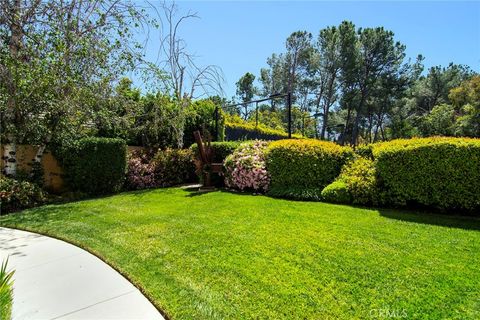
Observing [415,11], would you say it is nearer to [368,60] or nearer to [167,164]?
[167,164]

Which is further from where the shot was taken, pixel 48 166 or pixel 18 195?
pixel 48 166

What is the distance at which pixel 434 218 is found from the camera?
5.05m

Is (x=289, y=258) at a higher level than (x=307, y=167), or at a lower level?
lower

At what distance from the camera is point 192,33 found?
13102mm

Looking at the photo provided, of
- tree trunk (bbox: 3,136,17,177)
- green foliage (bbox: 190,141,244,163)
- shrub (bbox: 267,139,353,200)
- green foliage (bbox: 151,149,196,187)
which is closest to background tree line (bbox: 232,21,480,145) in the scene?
green foliage (bbox: 151,149,196,187)

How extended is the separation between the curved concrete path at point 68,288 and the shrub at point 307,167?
4833 mm

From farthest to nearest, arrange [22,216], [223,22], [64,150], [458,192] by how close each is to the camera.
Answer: [223,22] → [64,150] → [22,216] → [458,192]

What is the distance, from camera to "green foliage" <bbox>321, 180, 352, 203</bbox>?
6.37 meters

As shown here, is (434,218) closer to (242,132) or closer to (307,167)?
(307,167)

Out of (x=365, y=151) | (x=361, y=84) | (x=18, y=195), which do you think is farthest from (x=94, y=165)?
(x=361, y=84)

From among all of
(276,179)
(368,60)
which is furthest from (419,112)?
(276,179)

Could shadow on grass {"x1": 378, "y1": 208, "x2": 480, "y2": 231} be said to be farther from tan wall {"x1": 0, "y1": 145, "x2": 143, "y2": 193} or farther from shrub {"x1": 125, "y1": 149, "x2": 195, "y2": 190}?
tan wall {"x1": 0, "y1": 145, "x2": 143, "y2": 193}

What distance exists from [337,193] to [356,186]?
0.42 meters

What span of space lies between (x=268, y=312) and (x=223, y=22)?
9875mm
